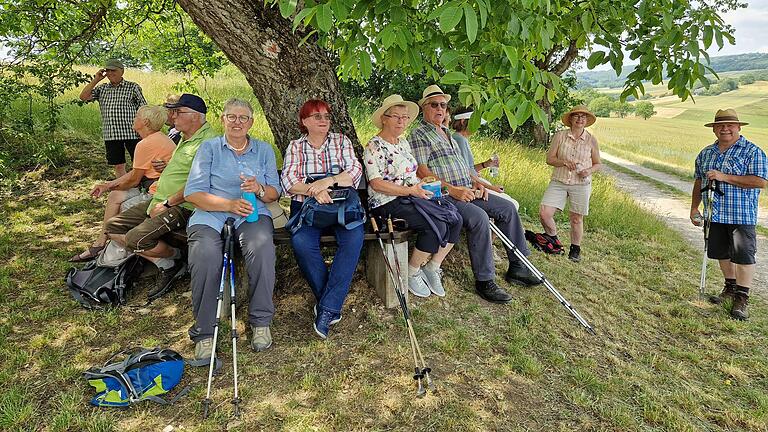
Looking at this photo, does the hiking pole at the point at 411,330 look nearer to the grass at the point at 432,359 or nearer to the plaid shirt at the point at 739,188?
the grass at the point at 432,359

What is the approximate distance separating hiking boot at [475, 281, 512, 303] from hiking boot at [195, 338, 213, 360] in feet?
7.90

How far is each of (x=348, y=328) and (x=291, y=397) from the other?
0.91 metres

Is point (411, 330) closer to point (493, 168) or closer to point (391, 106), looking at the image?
point (391, 106)

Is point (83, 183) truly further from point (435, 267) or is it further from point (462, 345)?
point (462, 345)

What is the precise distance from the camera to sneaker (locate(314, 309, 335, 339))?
371 cm

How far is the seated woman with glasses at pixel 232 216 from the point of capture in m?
3.46

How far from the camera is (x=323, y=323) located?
3.74m

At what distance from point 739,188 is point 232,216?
16.1ft

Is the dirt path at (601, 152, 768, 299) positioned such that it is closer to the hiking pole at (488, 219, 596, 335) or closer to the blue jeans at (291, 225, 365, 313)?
the hiking pole at (488, 219, 596, 335)

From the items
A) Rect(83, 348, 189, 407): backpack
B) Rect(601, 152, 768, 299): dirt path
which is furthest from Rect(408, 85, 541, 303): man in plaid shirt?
Rect(601, 152, 768, 299): dirt path

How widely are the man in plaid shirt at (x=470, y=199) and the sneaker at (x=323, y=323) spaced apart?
1502 mm

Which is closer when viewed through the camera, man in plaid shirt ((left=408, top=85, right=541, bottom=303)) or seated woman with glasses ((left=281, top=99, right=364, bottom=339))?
seated woman with glasses ((left=281, top=99, right=364, bottom=339))

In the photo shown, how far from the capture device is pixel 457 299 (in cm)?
444

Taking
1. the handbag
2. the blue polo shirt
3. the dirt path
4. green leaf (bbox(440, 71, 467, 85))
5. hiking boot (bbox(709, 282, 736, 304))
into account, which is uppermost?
green leaf (bbox(440, 71, 467, 85))
